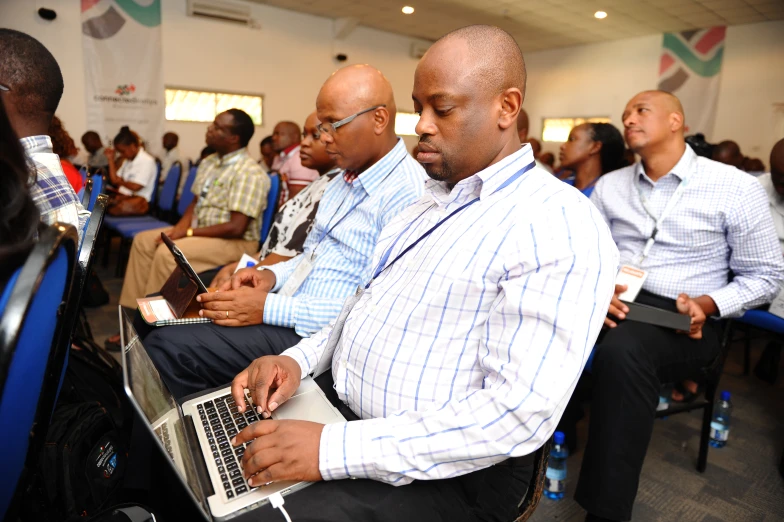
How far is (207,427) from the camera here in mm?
1038

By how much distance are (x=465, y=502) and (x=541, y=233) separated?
519 mm

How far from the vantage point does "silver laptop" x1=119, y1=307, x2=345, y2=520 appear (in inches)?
29.2

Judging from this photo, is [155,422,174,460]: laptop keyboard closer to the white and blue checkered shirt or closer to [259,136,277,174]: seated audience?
the white and blue checkered shirt

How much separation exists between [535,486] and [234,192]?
244cm

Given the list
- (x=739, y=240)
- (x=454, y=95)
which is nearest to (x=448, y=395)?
(x=454, y=95)

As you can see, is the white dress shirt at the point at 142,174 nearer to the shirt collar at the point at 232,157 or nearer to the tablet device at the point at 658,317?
the shirt collar at the point at 232,157

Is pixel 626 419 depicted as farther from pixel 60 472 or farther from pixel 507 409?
pixel 60 472

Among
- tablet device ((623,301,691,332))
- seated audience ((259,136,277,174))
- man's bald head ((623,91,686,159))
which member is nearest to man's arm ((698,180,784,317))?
tablet device ((623,301,691,332))

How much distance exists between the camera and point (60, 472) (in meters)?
1.10

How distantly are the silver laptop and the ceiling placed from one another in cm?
756

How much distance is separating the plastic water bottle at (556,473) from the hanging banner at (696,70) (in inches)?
312

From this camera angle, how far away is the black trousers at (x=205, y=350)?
1.52 metres

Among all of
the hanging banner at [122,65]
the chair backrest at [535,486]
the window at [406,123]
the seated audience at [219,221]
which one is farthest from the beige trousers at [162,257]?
the window at [406,123]

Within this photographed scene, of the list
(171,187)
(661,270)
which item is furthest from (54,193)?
(171,187)
